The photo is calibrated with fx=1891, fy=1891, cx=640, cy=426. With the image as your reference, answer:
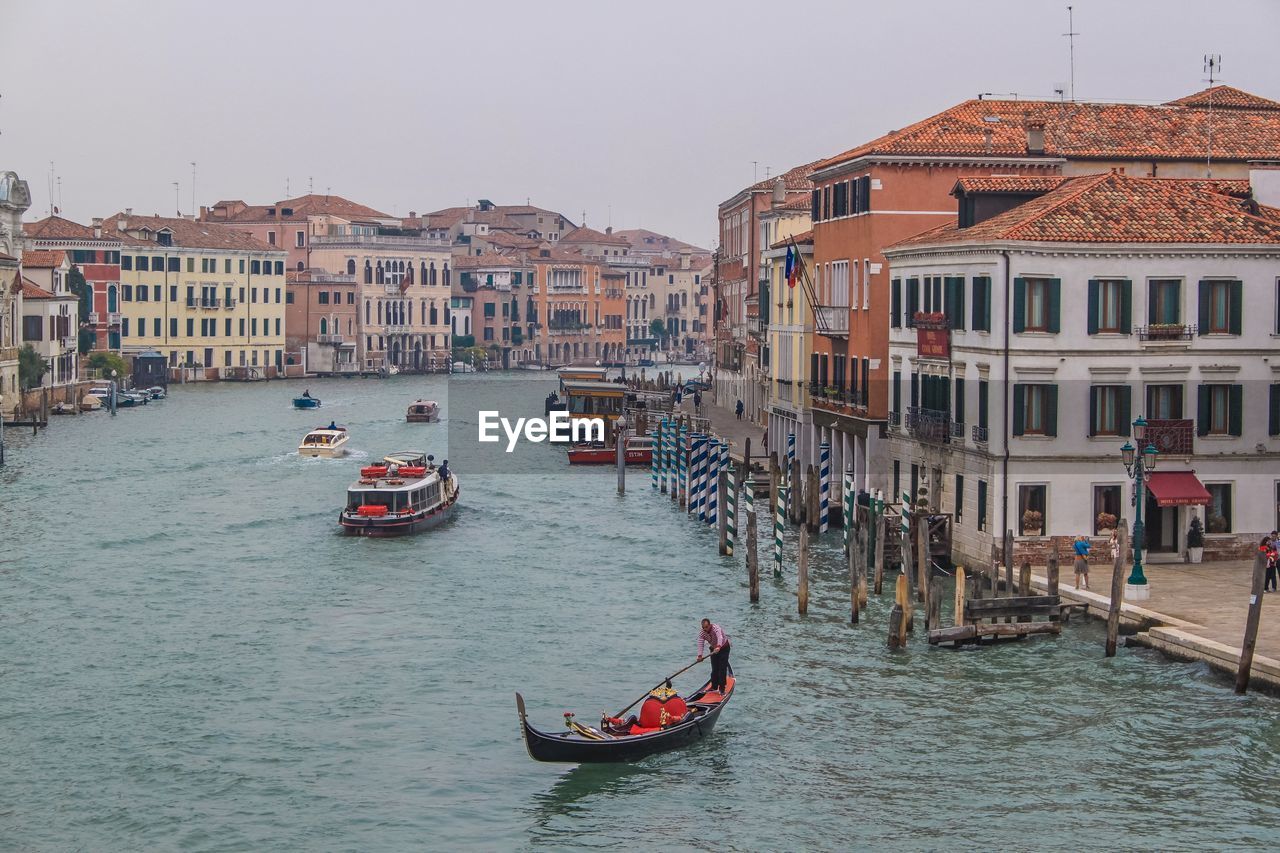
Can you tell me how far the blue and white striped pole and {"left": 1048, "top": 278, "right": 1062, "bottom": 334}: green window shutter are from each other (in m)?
10.9

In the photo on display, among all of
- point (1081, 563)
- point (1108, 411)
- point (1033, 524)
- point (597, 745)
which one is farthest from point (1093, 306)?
point (597, 745)

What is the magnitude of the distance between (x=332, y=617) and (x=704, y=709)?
9.50m

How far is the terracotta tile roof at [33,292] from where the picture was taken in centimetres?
7581

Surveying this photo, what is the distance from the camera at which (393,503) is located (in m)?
38.1

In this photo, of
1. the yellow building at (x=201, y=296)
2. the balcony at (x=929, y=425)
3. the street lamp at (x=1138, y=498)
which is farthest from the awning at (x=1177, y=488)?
the yellow building at (x=201, y=296)

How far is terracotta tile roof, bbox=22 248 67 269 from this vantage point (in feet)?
261

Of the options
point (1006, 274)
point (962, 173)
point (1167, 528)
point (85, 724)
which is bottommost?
point (85, 724)

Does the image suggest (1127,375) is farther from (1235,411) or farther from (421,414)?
(421,414)

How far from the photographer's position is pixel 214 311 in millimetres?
102938

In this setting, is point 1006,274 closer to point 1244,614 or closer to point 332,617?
point 1244,614

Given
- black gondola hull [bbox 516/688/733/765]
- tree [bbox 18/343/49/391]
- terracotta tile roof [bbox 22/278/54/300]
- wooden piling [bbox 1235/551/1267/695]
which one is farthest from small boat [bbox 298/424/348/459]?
wooden piling [bbox 1235/551/1267/695]

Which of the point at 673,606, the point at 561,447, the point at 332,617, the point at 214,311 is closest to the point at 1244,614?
the point at 673,606

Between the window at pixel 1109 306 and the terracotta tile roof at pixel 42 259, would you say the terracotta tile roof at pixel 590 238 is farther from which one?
the window at pixel 1109 306

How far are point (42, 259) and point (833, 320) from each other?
50.1m
